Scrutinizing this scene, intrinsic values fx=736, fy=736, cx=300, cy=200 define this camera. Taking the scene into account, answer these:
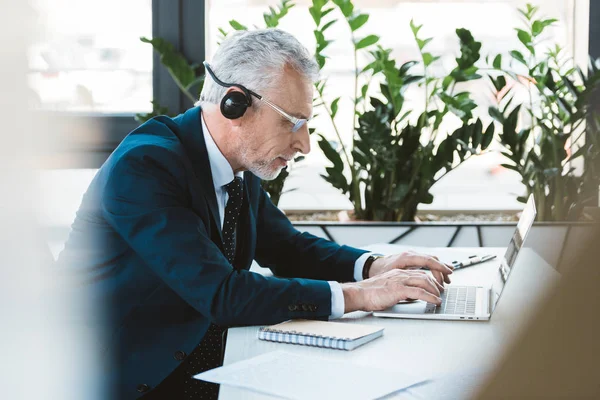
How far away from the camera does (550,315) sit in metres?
0.17

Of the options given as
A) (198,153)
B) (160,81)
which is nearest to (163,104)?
(160,81)

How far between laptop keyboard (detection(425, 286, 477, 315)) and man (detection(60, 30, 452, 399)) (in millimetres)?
42

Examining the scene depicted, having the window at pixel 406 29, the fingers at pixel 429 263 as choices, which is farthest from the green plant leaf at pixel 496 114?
the fingers at pixel 429 263

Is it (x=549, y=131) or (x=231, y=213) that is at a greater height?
(x=549, y=131)

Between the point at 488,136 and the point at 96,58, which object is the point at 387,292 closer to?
the point at 488,136

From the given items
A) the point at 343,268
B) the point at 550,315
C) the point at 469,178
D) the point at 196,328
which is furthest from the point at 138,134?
→ the point at 469,178

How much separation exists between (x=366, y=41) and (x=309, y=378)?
6.90 feet

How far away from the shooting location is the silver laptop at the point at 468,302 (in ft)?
4.46

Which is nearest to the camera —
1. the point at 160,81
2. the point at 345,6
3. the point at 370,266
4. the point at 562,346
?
the point at 562,346

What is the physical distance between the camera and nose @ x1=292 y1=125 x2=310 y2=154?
1.60 m

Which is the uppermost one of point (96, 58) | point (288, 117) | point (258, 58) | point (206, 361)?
point (96, 58)

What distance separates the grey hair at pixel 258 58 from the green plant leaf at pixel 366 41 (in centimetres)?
142

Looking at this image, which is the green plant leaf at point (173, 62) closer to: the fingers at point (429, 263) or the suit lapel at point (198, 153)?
the suit lapel at point (198, 153)

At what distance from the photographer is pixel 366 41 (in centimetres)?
290
